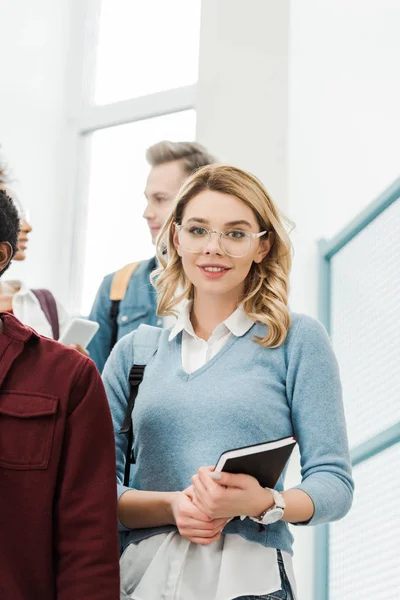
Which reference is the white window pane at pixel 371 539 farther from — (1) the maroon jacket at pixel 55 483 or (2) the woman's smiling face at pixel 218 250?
(1) the maroon jacket at pixel 55 483

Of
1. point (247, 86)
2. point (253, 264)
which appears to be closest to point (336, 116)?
point (247, 86)

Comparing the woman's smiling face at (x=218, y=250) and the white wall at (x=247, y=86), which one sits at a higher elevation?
the white wall at (x=247, y=86)

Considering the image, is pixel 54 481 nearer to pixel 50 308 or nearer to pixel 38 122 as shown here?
pixel 50 308

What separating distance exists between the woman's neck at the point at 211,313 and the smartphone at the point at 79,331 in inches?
39.4

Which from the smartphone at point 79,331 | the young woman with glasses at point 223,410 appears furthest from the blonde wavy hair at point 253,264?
the smartphone at point 79,331

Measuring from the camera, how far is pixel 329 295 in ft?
13.3

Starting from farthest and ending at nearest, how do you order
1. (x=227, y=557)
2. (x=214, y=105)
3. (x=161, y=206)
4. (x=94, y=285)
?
(x=94, y=285), (x=214, y=105), (x=161, y=206), (x=227, y=557)

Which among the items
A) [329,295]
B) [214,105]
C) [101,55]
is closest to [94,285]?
[101,55]

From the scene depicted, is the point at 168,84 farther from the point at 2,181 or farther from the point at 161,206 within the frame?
the point at 2,181

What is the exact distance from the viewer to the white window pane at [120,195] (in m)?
6.53

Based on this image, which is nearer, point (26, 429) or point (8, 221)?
point (26, 429)

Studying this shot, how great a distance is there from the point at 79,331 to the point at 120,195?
352 cm

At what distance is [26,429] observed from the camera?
1.88 meters

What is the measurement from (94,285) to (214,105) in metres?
2.32
